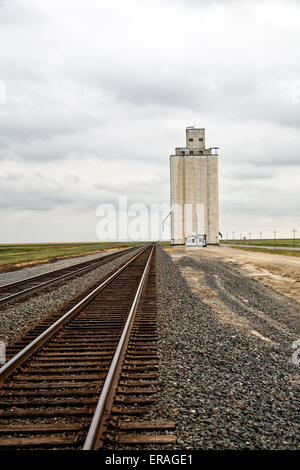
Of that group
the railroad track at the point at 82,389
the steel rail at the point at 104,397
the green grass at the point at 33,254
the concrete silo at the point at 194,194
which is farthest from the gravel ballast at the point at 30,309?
the concrete silo at the point at 194,194

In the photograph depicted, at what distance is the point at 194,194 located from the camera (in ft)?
298

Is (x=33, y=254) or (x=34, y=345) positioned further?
(x=33, y=254)

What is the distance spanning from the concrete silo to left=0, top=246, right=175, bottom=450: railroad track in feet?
257

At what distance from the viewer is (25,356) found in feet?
22.4

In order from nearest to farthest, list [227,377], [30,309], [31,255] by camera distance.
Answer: [227,377]
[30,309]
[31,255]

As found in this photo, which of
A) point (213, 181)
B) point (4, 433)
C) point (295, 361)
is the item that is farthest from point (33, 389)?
point (213, 181)

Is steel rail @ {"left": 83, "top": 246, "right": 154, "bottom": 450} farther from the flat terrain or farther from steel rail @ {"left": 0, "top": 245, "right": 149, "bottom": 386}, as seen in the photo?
the flat terrain

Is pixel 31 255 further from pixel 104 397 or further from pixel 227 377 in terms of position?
pixel 104 397

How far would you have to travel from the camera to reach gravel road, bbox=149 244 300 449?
4418mm

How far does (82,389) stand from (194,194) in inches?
3424

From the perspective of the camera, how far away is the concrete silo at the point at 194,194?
87438 millimetres

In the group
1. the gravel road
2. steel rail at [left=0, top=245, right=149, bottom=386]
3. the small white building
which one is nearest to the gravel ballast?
steel rail at [left=0, top=245, right=149, bottom=386]

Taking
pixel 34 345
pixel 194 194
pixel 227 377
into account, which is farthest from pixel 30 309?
pixel 194 194
